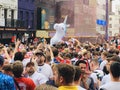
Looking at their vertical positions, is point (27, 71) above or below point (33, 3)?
below

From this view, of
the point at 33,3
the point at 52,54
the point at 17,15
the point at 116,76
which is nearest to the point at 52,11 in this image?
the point at 33,3

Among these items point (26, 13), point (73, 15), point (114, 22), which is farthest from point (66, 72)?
point (114, 22)

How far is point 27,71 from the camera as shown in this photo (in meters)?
7.18

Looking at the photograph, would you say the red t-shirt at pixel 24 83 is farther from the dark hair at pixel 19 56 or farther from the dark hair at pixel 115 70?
the dark hair at pixel 19 56

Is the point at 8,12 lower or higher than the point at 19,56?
higher

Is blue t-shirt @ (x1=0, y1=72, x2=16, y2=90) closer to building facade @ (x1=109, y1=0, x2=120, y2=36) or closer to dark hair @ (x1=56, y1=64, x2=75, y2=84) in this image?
dark hair @ (x1=56, y1=64, x2=75, y2=84)

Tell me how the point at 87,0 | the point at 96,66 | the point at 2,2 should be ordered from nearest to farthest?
the point at 96,66 → the point at 2,2 → the point at 87,0

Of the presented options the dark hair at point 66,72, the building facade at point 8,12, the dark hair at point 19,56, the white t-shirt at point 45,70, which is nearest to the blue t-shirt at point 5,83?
the dark hair at point 66,72

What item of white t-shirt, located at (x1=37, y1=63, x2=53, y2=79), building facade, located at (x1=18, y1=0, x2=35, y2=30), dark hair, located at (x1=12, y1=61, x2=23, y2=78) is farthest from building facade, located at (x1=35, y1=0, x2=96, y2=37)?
dark hair, located at (x1=12, y1=61, x2=23, y2=78)

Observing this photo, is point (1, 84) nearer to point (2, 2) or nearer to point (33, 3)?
point (2, 2)

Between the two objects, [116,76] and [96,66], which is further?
[96,66]

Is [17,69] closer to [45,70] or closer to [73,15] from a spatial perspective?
[45,70]

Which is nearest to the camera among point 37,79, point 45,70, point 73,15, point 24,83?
point 24,83

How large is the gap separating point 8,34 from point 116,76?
34.3 metres
